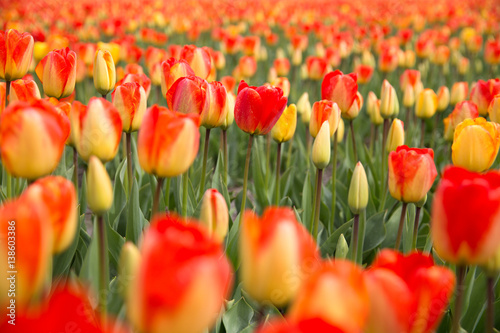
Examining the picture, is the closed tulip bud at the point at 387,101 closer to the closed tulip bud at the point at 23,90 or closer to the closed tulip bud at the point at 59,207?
the closed tulip bud at the point at 23,90

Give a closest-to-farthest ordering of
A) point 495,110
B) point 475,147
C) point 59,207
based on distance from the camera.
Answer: point 59,207 < point 475,147 < point 495,110

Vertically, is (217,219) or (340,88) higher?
(340,88)

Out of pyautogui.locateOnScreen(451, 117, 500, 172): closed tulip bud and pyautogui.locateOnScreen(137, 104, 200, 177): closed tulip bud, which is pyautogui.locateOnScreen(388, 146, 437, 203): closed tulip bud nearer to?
pyautogui.locateOnScreen(451, 117, 500, 172): closed tulip bud

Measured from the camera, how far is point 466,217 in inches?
35.1

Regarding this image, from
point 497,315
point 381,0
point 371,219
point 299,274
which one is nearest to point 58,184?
point 299,274

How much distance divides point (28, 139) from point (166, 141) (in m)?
0.29

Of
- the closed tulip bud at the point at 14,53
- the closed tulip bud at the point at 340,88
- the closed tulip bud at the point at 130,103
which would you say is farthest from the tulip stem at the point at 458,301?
the closed tulip bud at the point at 14,53

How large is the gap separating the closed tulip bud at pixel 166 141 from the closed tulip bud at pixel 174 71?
71 cm

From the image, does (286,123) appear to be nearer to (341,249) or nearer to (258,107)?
(258,107)

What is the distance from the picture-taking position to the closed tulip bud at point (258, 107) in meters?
1.65

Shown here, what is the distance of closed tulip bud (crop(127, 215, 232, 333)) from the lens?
58 centimetres

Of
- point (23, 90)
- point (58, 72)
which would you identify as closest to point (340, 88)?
point (58, 72)

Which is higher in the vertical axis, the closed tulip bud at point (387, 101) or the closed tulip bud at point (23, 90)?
the closed tulip bud at point (23, 90)

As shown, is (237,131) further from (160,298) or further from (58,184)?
(160,298)
